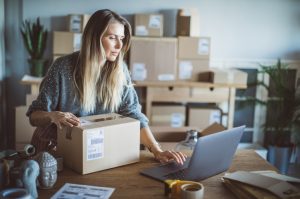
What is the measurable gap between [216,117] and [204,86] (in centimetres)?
35

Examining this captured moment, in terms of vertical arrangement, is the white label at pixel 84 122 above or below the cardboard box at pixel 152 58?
below

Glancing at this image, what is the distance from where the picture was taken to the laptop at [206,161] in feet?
4.81

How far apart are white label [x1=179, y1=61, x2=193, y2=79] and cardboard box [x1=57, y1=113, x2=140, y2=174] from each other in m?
2.03

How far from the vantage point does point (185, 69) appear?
3.74 m

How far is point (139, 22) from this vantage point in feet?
12.3

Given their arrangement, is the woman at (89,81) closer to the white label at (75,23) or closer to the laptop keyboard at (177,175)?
the laptop keyboard at (177,175)

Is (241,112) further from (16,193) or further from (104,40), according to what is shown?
(16,193)

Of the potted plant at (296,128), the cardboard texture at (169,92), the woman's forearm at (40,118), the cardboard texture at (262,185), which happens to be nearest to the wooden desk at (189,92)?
the cardboard texture at (169,92)

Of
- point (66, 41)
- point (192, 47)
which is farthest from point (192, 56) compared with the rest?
point (66, 41)

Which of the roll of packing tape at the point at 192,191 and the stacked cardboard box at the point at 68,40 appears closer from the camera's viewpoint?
the roll of packing tape at the point at 192,191

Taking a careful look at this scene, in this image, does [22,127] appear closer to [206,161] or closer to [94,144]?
[94,144]

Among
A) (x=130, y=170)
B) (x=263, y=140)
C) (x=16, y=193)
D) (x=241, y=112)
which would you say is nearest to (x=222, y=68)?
(x=241, y=112)

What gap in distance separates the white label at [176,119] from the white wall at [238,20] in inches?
30.4

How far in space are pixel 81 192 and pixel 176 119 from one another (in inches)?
95.2
